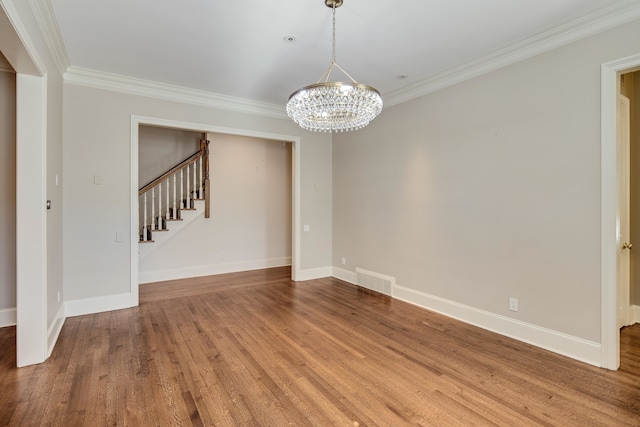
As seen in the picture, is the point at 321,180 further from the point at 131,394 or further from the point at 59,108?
the point at 131,394

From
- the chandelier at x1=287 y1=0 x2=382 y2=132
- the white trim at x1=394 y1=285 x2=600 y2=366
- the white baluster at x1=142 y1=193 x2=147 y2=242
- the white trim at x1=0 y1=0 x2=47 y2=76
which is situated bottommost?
the white trim at x1=394 y1=285 x2=600 y2=366

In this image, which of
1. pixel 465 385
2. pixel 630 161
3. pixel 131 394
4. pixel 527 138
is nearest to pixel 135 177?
pixel 131 394

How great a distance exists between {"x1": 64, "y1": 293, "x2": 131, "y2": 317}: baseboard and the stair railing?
61.8 inches

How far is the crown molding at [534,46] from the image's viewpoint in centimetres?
259

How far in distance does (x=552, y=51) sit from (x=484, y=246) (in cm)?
201

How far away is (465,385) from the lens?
2.43 m

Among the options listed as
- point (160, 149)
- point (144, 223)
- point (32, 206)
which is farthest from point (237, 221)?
point (32, 206)

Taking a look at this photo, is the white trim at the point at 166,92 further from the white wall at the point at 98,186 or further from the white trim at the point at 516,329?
the white trim at the point at 516,329

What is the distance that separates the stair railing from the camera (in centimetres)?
564

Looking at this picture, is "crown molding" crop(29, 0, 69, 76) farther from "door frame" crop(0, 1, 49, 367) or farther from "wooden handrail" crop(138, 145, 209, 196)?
"wooden handrail" crop(138, 145, 209, 196)

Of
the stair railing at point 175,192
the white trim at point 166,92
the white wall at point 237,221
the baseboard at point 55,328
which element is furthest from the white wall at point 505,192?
the baseboard at point 55,328

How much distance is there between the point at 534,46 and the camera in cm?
311

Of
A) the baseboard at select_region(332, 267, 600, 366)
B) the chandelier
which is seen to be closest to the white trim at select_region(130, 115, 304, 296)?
the baseboard at select_region(332, 267, 600, 366)

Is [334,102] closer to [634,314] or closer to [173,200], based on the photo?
[634,314]
